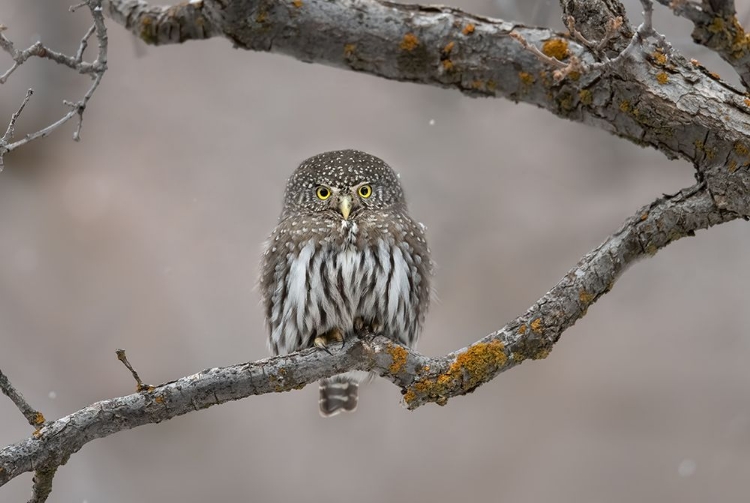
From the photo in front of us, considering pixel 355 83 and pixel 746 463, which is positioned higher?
pixel 355 83

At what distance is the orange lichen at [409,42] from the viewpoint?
9.88ft

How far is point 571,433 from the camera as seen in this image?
512 centimetres

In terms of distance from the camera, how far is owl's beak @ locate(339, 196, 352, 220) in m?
3.27

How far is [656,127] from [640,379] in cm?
269

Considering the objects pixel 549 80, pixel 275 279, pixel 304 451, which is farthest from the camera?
pixel 304 451

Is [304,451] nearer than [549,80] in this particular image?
No

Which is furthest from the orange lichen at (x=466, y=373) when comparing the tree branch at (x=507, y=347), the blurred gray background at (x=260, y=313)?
the blurred gray background at (x=260, y=313)

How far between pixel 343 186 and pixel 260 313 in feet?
6.44

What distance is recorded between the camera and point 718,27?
222 cm

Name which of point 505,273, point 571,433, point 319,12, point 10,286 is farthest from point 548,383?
point 10,286

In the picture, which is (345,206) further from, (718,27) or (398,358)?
(718,27)

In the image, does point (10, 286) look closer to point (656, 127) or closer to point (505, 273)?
point (505, 273)

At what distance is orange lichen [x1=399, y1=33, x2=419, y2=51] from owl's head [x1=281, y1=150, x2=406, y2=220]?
0.57m

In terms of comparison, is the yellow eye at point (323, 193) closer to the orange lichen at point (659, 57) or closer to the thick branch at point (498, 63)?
the thick branch at point (498, 63)
